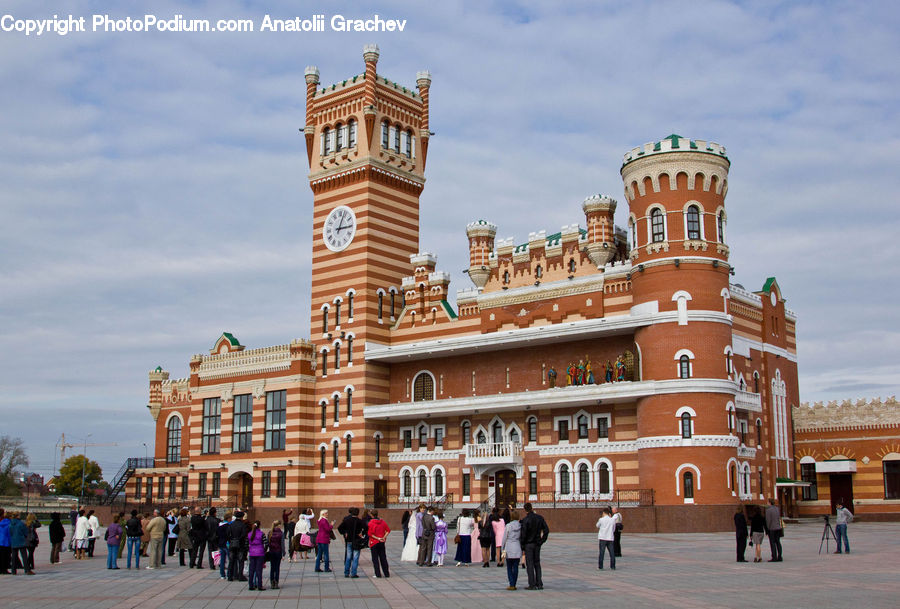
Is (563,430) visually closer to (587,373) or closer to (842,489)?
(587,373)

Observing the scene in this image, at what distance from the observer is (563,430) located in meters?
48.7

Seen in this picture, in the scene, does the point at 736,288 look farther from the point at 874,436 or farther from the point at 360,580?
the point at 360,580

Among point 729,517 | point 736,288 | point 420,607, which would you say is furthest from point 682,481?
point 420,607

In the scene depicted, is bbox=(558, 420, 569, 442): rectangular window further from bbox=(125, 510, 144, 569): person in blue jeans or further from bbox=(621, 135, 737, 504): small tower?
bbox=(125, 510, 144, 569): person in blue jeans

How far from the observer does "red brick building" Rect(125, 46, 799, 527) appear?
4394 centimetres

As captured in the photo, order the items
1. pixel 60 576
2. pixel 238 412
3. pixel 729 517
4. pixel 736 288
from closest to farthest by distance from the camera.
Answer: pixel 60 576 < pixel 729 517 < pixel 736 288 < pixel 238 412

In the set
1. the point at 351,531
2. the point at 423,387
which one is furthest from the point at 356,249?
the point at 351,531

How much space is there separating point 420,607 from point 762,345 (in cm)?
3638

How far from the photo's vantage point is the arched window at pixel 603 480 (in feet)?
152

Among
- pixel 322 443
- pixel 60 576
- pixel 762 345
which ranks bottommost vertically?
pixel 60 576

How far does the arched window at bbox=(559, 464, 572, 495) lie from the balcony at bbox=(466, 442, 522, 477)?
91.4 inches

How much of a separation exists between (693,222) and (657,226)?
1.69 metres

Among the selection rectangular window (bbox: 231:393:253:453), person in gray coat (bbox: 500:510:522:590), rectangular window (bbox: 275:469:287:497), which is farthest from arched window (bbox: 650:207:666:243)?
rectangular window (bbox: 231:393:253:453)

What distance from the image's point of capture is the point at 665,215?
44.8m
